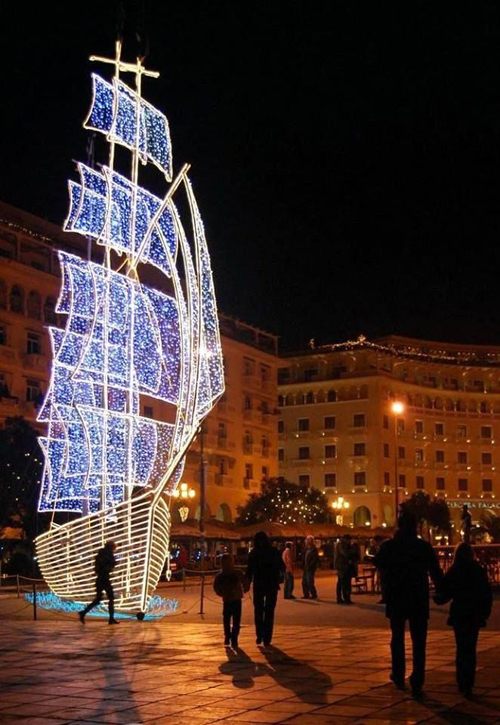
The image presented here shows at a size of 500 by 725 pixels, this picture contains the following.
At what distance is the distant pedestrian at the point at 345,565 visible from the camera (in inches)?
942

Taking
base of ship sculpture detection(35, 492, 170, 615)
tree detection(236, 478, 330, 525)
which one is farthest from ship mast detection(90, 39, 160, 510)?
tree detection(236, 478, 330, 525)

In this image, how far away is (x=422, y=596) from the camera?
959 centimetres

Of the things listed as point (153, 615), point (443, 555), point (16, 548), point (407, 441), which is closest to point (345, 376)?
point (407, 441)

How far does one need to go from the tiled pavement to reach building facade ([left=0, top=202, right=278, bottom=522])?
101ft

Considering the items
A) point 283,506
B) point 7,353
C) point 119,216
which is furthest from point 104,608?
point 283,506

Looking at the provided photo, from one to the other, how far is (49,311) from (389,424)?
36.4 m

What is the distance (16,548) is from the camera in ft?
139

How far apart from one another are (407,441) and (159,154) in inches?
2253

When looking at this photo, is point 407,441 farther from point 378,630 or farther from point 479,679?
point 479,679

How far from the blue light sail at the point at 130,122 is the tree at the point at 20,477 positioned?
1812 cm

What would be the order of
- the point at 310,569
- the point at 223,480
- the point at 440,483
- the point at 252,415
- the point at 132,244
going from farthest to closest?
the point at 440,483, the point at 252,415, the point at 223,480, the point at 310,569, the point at 132,244

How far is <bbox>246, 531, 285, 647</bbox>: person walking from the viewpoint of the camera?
13945 mm

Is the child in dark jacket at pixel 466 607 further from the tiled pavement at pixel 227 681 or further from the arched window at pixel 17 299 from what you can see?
the arched window at pixel 17 299

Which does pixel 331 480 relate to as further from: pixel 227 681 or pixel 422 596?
pixel 422 596
